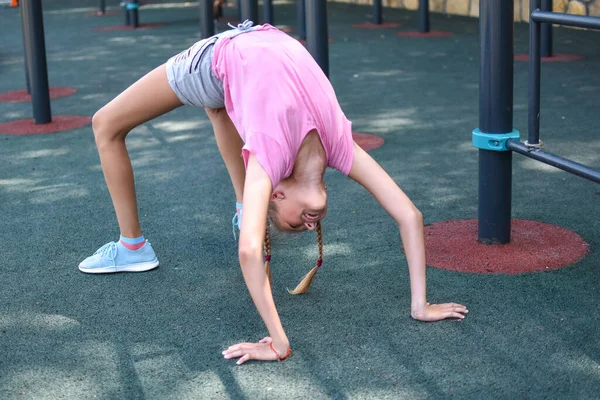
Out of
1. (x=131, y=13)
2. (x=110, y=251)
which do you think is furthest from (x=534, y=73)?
(x=131, y=13)

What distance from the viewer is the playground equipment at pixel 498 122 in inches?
134

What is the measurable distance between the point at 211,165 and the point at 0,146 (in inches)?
65.8

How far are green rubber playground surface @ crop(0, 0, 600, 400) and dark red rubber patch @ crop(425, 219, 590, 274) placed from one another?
8cm

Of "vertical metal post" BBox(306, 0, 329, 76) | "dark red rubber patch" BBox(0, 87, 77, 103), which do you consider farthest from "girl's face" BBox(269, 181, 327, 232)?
"dark red rubber patch" BBox(0, 87, 77, 103)

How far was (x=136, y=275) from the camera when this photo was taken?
3531mm

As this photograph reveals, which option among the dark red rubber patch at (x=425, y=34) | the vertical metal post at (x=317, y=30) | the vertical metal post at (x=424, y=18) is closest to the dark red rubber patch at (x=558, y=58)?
the dark red rubber patch at (x=425, y=34)

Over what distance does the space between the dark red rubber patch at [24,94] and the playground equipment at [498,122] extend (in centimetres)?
527

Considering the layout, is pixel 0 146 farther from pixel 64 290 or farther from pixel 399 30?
pixel 399 30

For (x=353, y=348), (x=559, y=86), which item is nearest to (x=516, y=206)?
(x=353, y=348)

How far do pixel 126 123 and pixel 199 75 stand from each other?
434 millimetres

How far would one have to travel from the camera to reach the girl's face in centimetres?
269

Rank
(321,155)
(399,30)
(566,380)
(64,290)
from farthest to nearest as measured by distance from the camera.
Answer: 1. (399,30)
2. (64,290)
3. (321,155)
4. (566,380)

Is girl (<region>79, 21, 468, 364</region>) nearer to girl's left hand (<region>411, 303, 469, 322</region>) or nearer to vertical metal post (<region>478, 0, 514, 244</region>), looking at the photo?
girl's left hand (<region>411, 303, 469, 322</region>)

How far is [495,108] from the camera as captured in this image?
3537 millimetres
